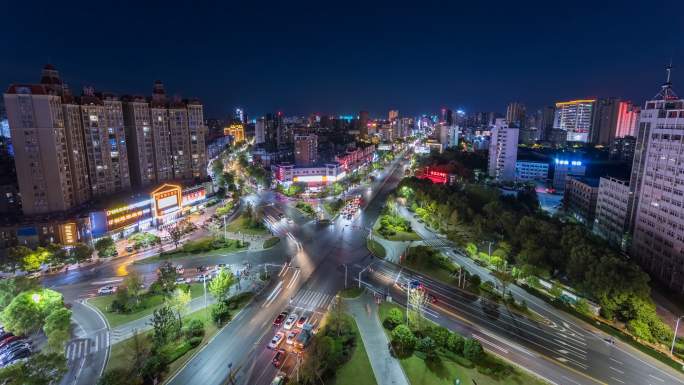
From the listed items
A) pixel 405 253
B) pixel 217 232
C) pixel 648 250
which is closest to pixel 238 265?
pixel 217 232

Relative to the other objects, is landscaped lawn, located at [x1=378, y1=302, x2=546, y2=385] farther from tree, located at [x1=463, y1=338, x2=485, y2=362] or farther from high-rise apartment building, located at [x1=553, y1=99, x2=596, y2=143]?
high-rise apartment building, located at [x1=553, y1=99, x2=596, y2=143]

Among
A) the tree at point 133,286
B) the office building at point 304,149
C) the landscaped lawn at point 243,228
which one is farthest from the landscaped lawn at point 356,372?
the office building at point 304,149

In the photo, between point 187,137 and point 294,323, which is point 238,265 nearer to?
point 294,323

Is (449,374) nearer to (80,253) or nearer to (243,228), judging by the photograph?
(243,228)

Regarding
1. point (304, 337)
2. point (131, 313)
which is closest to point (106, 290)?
point (131, 313)

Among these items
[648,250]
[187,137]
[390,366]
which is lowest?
[390,366]

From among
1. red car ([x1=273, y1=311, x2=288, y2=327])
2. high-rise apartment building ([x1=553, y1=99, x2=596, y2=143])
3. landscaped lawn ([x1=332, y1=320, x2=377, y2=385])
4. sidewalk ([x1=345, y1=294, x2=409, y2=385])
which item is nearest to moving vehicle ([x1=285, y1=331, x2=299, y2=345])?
red car ([x1=273, y1=311, x2=288, y2=327])
